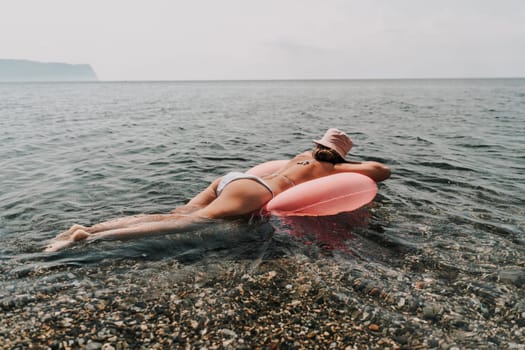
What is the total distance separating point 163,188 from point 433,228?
577cm

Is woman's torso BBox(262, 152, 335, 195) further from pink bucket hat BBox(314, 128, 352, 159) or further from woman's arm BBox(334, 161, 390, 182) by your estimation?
pink bucket hat BBox(314, 128, 352, 159)

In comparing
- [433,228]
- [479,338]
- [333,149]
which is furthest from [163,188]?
[479,338]

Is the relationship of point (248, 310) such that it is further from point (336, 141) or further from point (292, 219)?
point (336, 141)

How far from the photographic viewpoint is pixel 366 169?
5961 millimetres

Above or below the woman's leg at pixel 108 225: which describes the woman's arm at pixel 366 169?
above

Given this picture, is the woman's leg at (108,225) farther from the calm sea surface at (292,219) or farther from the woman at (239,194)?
the calm sea surface at (292,219)

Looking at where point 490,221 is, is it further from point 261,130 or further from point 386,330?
point 261,130

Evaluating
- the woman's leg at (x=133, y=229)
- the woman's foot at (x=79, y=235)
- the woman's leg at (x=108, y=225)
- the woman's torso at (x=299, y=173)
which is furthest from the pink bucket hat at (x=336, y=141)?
the woman's foot at (x=79, y=235)

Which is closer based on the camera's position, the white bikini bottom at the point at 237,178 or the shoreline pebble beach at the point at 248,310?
the shoreline pebble beach at the point at 248,310

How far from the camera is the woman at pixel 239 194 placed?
4.68m

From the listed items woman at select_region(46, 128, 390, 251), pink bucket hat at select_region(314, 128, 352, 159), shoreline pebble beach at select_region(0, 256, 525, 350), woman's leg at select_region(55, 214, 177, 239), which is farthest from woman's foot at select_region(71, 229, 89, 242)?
pink bucket hat at select_region(314, 128, 352, 159)

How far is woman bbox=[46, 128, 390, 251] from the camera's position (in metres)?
4.68

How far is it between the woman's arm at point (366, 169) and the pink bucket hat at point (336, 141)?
227 millimetres

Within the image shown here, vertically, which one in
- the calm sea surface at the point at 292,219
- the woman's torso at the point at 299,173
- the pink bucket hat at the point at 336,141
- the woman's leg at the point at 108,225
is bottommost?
the calm sea surface at the point at 292,219
